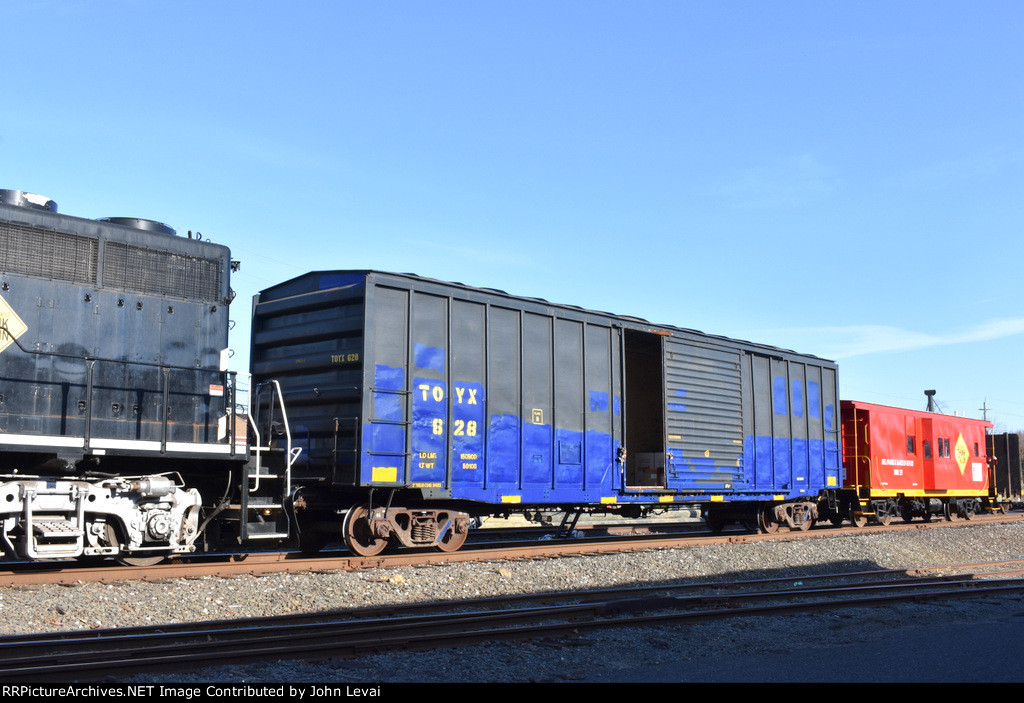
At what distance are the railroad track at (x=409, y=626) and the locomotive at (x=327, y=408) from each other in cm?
268

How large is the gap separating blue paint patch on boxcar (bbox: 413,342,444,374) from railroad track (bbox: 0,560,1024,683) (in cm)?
391

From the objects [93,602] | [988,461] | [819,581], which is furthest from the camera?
[988,461]

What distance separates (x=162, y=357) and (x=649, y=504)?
27.9 ft

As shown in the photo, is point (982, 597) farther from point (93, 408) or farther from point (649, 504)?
point (93, 408)

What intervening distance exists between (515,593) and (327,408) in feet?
12.3

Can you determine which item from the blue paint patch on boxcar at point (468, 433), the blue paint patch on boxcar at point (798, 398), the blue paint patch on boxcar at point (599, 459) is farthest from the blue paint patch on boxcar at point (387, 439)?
the blue paint patch on boxcar at point (798, 398)

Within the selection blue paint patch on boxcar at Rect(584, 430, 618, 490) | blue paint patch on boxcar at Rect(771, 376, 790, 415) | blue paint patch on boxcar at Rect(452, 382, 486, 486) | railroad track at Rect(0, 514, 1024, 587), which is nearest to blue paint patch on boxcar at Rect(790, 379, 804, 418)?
blue paint patch on boxcar at Rect(771, 376, 790, 415)

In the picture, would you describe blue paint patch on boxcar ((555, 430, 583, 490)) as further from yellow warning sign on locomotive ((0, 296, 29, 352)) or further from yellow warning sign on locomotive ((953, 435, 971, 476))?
yellow warning sign on locomotive ((953, 435, 971, 476))

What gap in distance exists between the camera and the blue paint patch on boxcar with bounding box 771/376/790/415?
690 inches

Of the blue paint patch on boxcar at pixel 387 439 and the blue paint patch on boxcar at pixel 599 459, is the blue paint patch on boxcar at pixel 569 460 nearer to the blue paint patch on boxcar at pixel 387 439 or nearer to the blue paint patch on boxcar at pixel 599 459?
the blue paint patch on boxcar at pixel 599 459

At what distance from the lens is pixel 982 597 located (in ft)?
31.9

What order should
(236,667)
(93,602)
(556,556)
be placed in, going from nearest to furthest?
(236,667)
(93,602)
(556,556)

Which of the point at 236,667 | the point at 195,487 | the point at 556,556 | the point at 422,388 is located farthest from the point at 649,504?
the point at 236,667

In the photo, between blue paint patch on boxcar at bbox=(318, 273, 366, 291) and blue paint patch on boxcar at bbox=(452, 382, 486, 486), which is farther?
blue paint patch on boxcar at bbox=(452, 382, 486, 486)
